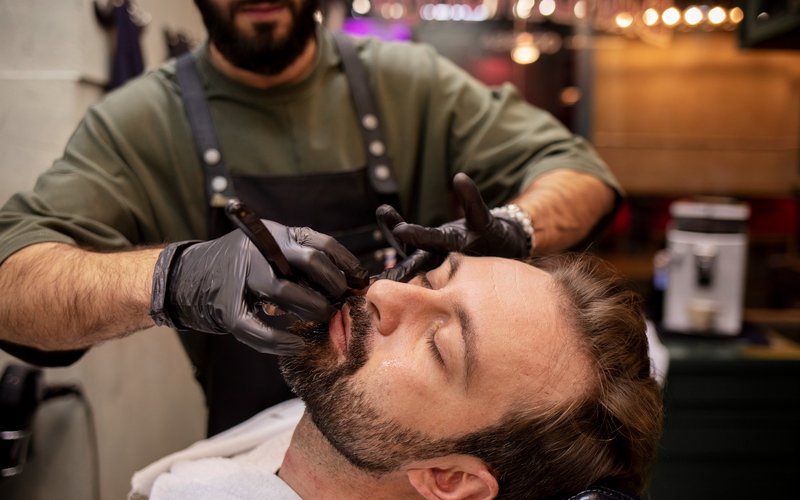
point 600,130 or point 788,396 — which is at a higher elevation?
point 600,130

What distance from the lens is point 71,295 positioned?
1.43m

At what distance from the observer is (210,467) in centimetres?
165

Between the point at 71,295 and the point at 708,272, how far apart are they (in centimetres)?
277

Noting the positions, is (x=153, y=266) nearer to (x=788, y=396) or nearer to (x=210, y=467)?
(x=210, y=467)

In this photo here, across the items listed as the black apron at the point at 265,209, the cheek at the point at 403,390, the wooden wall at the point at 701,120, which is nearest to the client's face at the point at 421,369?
the cheek at the point at 403,390

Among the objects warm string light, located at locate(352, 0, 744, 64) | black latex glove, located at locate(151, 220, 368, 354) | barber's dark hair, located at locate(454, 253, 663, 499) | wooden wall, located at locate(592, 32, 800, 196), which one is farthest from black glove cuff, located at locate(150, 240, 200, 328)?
wooden wall, located at locate(592, 32, 800, 196)

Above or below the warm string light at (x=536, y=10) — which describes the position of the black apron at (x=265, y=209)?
below

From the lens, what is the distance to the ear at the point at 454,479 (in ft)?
4.64

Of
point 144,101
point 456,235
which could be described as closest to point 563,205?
point 456,235

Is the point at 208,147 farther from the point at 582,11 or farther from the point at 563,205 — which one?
the point at 582,11

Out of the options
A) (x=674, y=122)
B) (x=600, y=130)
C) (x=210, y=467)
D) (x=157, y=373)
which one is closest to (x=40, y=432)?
(x=210, y=467)

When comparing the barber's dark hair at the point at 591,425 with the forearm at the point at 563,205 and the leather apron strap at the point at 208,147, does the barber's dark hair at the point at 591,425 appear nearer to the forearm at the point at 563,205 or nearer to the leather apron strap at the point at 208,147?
the forearm at the point at 563,205

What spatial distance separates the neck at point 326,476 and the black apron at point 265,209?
427 millimetres

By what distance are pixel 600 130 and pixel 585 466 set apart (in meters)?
5.28
